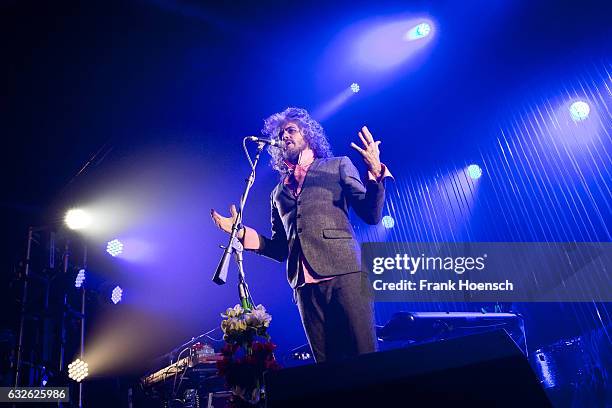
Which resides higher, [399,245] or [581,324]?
[399,245]

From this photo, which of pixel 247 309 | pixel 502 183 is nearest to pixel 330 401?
pixel 247 309

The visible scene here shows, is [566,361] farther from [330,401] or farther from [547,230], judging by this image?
[330,401]

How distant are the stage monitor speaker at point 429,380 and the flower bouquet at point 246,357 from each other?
1356 mm

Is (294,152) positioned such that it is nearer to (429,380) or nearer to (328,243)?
(328,243)

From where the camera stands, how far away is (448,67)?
6133 millimetres

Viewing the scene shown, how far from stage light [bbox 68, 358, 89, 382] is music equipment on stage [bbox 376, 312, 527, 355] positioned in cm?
391

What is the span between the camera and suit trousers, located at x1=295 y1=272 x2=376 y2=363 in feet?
8.54

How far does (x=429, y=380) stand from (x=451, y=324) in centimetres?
333

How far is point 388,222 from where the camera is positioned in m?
6.43

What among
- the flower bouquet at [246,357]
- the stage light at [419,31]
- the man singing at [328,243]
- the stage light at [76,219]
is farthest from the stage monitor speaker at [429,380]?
the stage light at [76,219]

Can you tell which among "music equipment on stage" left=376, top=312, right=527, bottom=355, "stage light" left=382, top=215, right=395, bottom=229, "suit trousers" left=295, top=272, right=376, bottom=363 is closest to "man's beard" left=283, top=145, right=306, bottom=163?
"suit trousers" left=295, top=272, right=376, bottom=363

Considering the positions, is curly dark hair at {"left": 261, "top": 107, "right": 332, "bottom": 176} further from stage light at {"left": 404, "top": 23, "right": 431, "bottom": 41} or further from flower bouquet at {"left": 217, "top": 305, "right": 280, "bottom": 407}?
stage light at {"left": 404, "top": 23, "right": 431, "bottom": 41}

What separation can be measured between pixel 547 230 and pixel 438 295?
4.65ft

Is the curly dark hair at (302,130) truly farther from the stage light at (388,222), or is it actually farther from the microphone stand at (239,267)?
the stage light at (388,222)
